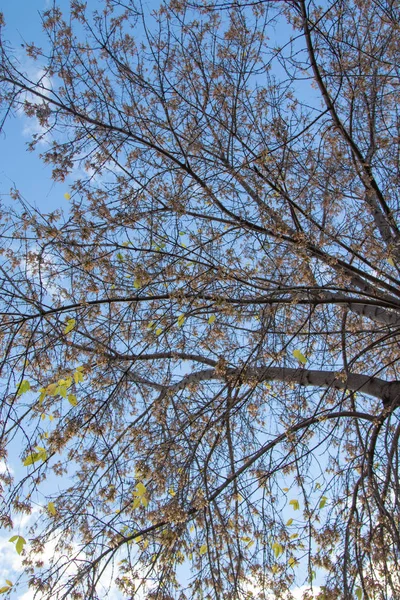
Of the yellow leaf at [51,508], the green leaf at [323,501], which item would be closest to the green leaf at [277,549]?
the green leaf at [323,501]

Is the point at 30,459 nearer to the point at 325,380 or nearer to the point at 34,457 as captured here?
the point at 34,457

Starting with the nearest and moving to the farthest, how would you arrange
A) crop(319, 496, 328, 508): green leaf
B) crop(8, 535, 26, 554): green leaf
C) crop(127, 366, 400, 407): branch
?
1. crop(8, 535, 26, 554): green leaf
2. crop(319, 496, 328, 508): green leaf
3. crop(127, 366, 400, 407): branch

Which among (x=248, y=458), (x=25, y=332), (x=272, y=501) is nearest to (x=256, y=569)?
(x=272, y=501)

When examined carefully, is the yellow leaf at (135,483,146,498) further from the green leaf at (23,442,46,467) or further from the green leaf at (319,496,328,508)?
the green leaf at (319,496,328,508)

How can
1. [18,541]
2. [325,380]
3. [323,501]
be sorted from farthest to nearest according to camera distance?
[325,380], [323,501], [18,541]

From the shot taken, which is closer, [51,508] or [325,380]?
[51,508]

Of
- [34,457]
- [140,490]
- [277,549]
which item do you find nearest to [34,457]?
[34,457]

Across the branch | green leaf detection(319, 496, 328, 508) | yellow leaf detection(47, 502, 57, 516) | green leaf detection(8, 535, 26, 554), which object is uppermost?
the branch

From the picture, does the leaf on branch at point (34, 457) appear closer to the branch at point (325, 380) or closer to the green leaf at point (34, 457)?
the green leaf at point (34, 457)

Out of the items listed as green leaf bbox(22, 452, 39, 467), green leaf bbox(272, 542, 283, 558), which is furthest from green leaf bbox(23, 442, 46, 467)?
green leaf bbox(272, 542, 283, 558)

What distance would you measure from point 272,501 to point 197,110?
11.6 ft

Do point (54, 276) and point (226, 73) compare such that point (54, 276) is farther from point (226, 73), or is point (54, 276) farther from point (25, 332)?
point (226, 73)

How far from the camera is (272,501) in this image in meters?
3.90

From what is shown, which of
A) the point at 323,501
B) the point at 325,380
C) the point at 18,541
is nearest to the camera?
the point at 18,541
